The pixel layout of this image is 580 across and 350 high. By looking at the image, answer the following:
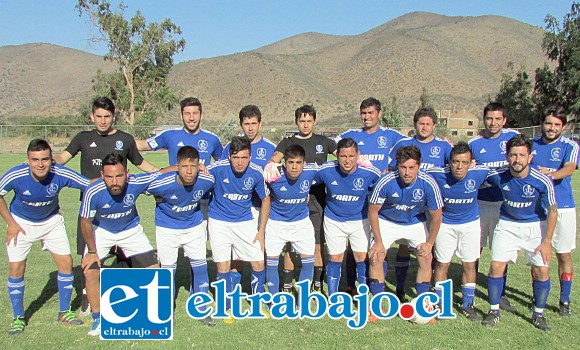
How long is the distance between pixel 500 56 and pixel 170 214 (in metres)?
114

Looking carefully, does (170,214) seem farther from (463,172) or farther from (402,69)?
(402,69)

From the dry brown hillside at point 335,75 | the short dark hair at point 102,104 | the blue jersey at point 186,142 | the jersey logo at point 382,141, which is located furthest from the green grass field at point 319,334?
the dry brown hillside at point 335,75

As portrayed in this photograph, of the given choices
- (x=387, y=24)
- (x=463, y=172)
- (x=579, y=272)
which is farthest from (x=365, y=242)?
(x=387, y=24)

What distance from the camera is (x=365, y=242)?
18.6 ft

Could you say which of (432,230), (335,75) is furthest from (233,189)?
(335,75)

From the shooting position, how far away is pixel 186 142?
19.5ft

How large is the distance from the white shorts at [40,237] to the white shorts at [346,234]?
2.82 metres

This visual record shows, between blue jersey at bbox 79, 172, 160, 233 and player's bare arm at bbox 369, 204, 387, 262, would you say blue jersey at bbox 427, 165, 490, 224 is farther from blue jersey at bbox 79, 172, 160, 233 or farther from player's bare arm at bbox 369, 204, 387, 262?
blue jersey at bbox 79, 172, 160, 233

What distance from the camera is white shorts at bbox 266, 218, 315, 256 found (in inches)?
220

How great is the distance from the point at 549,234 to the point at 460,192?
0.94 meters

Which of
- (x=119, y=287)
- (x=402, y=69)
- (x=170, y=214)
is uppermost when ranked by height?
(x=402, y=69)

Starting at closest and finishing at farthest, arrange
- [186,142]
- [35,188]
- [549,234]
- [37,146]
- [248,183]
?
[37,146] → [35,188] → [549,234] → [248,183] → [186,142]

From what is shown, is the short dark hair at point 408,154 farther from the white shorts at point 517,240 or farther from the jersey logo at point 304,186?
the white shorts at point 517,240

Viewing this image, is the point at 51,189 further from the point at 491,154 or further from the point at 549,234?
the point at 549,234
